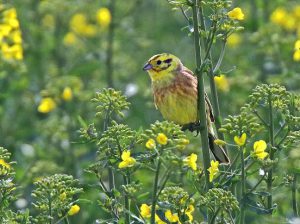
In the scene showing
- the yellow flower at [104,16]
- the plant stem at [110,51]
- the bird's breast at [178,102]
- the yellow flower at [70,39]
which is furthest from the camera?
the yellow flower at [70,39]

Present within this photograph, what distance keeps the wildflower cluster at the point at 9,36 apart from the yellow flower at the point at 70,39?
319cm

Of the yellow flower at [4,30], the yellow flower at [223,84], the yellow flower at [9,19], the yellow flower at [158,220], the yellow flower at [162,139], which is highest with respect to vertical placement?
the yellow flower at [9,19]

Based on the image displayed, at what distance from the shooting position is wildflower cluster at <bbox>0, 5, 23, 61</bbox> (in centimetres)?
731

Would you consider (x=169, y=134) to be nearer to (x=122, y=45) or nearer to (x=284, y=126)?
(x=284, y=126)

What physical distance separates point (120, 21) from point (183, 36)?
348 centimetres

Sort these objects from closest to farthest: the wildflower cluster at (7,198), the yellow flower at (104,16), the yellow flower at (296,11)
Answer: the wildflower cluster at (7,198)
the yellow flower at (104,16)
the yellow flower at (296,11)

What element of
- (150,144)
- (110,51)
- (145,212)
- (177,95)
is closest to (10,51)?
(177,95)

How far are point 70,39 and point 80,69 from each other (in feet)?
7.88

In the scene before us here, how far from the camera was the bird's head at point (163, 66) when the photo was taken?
6.84 metres

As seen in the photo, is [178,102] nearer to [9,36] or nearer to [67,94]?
[9,36]

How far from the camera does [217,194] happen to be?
4.63m

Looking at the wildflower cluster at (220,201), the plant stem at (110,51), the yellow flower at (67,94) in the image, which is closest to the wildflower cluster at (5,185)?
the wildflower cluster at (220,201)

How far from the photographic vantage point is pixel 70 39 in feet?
37.8

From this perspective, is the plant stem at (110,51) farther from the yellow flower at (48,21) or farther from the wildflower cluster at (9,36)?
the yellow flower at (48,21)
